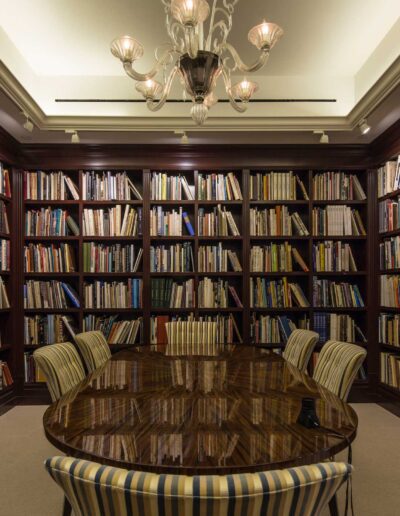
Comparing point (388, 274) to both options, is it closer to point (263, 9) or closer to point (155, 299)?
point (155, 299)

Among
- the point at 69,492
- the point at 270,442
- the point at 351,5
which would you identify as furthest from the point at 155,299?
the point at 69,492

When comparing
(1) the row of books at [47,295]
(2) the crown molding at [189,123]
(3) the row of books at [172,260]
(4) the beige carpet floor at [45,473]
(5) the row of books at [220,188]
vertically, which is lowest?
(4) the beige carpet floor at [45,473]

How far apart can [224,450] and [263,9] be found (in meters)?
2.89

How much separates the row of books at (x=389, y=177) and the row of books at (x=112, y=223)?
8.22 ft

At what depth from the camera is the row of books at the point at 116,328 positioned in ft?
14.6

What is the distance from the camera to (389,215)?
4.19 meters

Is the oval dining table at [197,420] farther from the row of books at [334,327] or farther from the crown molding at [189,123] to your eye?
the crown molding at [189,123]

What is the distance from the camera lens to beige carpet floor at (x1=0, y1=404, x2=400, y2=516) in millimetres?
2322

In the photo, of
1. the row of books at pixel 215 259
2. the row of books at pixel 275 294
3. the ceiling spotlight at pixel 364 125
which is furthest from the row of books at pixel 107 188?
the ceiling spotlight at pixel 364 125

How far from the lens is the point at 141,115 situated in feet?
13.2

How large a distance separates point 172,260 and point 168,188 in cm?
76

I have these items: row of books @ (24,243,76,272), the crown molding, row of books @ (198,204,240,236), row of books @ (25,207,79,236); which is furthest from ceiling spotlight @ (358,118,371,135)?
row of books @ (24,243,76,272)

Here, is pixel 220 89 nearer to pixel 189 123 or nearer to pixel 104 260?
pixel 189 123

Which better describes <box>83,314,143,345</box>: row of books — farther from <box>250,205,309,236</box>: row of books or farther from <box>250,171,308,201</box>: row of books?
<box>250,171,308,201</box>: row of books
